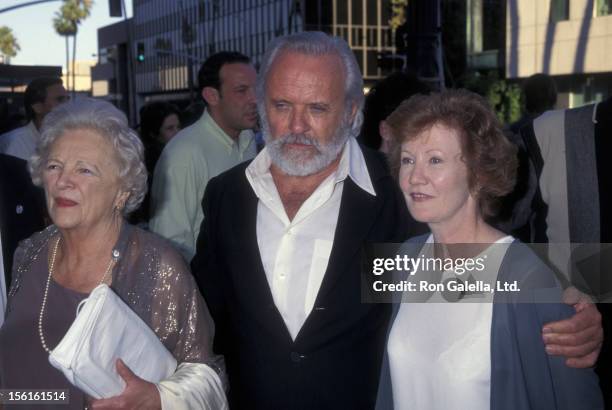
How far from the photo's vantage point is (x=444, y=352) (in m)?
2.32

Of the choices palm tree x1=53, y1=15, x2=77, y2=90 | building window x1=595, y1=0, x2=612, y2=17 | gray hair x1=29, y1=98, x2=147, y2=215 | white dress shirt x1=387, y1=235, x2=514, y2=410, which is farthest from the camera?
palm tree x1=53, y1=15, x2=77, y2=90

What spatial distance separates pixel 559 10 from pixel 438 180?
2893 cm

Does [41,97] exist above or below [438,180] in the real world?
above

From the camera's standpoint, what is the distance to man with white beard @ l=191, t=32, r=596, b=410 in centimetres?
284

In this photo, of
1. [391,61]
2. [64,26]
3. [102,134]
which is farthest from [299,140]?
[64,26]

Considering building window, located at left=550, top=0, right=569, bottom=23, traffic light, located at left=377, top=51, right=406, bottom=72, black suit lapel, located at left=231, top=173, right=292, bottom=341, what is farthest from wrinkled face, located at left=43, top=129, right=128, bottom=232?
building window, located at left=550, top=0, right=569, bottom=23

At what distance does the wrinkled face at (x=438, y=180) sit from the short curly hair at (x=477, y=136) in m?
0.02

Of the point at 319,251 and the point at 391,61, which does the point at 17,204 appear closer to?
the point at 319,251

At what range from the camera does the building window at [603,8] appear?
26.6 meters

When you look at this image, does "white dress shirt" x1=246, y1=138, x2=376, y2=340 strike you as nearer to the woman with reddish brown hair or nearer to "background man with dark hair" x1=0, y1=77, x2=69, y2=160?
the woman with reddish brown hair

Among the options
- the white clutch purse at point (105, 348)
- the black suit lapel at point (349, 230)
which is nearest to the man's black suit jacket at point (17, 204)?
the white clutch purse at point (105, 348)

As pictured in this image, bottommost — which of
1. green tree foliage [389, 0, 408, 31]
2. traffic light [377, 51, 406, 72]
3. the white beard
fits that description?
the white beard

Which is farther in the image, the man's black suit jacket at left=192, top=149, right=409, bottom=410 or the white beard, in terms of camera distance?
the white beard

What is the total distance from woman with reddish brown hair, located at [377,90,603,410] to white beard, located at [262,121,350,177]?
0.48 meters
